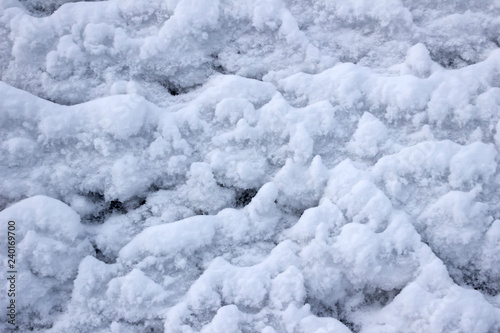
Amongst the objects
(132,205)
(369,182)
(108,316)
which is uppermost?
(369,182)

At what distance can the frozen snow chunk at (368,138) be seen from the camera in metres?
1.34

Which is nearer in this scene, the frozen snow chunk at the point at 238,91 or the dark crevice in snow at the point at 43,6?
the frozen snow chunk at the point at 238,91

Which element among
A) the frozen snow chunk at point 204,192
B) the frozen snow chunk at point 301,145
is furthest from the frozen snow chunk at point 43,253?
the frozen snow chunk at point 301,145

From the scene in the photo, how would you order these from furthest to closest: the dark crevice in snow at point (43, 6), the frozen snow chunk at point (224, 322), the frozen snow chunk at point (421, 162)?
the dark crevice in snow at point (43, 6)
the frozen snow chunk at point (421, 162)
the frozen snow chunk at point (224, 322)

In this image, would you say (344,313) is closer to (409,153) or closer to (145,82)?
(409,153)

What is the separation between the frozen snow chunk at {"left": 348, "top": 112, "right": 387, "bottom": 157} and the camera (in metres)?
1.34

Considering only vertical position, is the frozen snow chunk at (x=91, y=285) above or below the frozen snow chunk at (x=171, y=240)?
below

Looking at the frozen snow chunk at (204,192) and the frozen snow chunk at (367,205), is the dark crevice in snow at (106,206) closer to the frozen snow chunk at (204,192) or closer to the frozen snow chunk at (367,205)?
the frozen snow chunk at (204,192)

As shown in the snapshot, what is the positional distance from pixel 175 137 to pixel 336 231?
61 centimetres

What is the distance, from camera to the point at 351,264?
1164 mm

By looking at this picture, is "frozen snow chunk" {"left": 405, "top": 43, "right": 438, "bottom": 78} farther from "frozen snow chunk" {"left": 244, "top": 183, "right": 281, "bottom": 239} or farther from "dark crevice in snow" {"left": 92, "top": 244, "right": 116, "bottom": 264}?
"dark crevice in snow" {"left": 92, "top": 244, "right": 116, "bottom": 264}

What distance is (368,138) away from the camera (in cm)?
135

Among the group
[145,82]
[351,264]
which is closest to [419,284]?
[351,264]

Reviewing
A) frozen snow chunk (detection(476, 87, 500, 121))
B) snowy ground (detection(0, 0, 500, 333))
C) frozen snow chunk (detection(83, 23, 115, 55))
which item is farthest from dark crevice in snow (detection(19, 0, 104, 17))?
frozen snow chunk (detection(476, 87, 500, 121))
